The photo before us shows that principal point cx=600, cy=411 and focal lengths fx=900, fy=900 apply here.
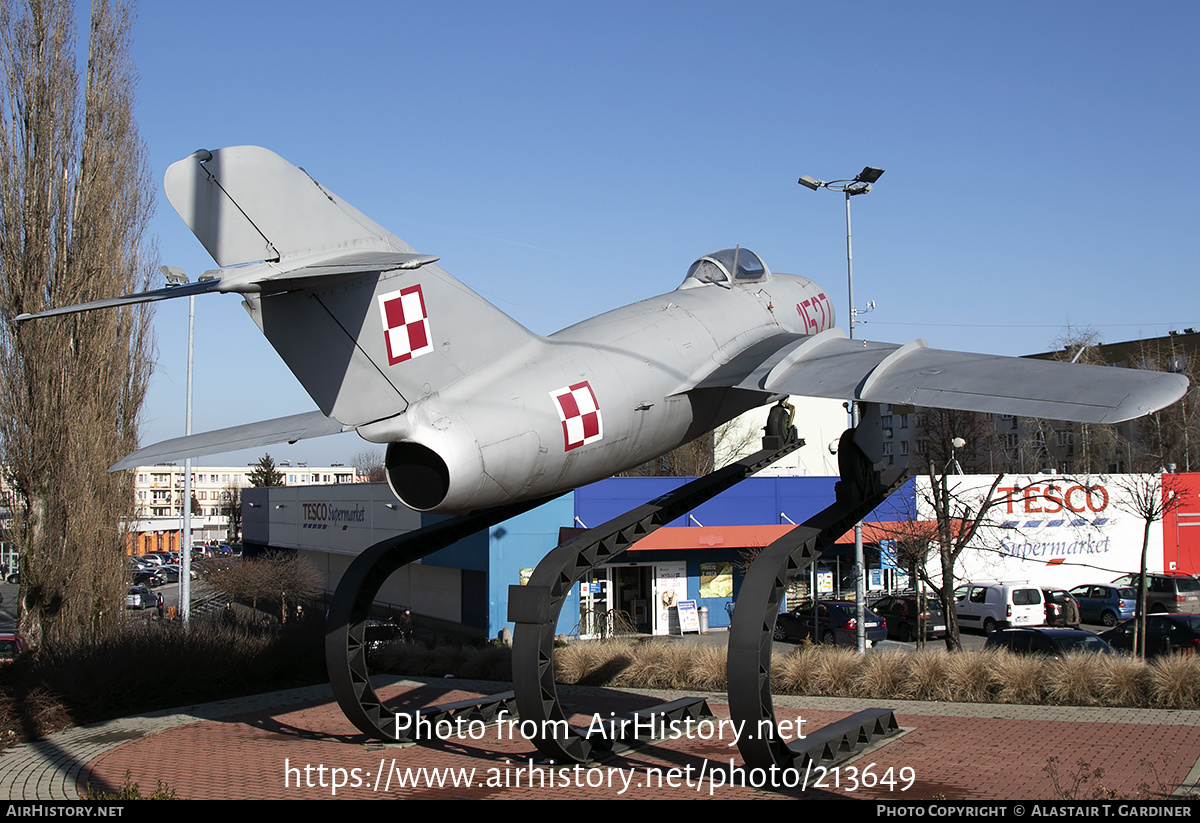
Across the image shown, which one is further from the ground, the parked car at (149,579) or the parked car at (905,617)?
the parked car at (905,617)

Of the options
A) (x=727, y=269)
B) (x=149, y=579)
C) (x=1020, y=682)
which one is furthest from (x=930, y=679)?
(x=149, y=579)

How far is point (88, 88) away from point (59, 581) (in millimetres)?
11092

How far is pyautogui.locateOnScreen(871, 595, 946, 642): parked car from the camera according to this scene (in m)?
29.1

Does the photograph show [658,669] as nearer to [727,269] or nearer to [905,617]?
[727,269]

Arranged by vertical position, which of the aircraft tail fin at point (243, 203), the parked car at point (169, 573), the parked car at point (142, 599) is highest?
the aircraft tail fin at point (243, 203)

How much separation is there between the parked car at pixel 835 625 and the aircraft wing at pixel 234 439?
18.4m

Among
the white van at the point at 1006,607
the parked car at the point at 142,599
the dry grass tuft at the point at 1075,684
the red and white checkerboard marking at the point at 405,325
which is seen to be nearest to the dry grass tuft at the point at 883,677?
the dry grass tuft at the point at 1075,684

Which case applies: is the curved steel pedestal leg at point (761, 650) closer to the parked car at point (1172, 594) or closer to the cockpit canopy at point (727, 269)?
the cockpit canopy at point (727, 269)

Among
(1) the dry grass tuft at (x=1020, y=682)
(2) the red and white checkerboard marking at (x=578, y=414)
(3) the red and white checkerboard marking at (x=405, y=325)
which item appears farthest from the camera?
(1) the dry grass tuft at (x=1020, y=682)

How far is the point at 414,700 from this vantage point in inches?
653

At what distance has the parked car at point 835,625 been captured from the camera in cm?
2731

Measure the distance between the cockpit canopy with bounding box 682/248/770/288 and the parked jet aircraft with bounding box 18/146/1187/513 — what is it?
2724 mm

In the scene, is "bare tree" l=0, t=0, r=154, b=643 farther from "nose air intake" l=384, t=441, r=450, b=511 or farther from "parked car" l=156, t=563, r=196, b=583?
"parked car" l=156, t=563, r=196, b=583
